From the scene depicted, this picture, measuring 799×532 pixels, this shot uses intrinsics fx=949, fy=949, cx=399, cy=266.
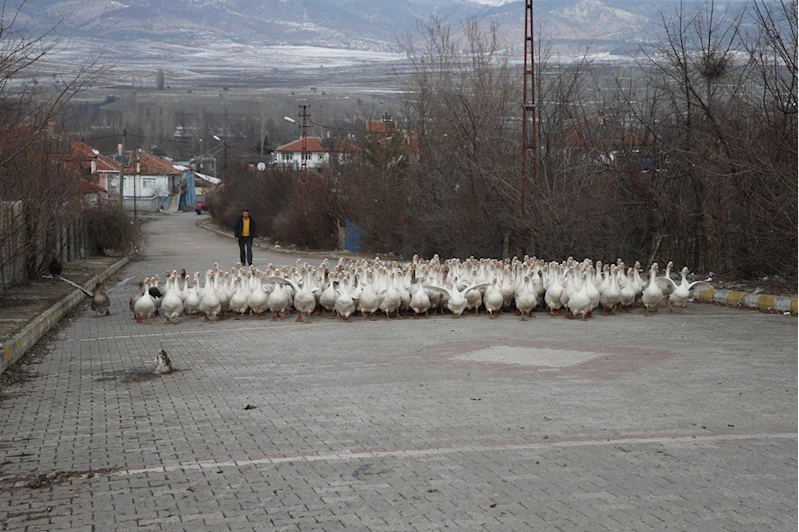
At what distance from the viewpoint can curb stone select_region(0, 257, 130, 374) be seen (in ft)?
36.7

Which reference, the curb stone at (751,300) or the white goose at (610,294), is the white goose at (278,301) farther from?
the curb stone at (751,300)

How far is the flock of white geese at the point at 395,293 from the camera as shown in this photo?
49.5ft

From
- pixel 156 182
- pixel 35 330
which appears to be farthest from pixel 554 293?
pixel 156 182

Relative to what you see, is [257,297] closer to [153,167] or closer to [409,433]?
[409,433]

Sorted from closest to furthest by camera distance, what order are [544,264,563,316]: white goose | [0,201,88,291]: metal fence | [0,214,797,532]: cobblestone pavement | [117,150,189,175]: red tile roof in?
1. [0,214,797,532]: cobblestone pavement
2. [544,264,563,316]: white goose
3. [0,201,88,291]: metal fence
4. [117,150,189,175]: red tile roof

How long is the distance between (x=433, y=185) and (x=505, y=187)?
765cm

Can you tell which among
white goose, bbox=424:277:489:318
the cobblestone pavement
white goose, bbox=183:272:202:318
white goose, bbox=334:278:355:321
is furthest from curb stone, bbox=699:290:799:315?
white goose, bbox=183:272:202:318

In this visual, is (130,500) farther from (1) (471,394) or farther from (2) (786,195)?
(2) (786,195)

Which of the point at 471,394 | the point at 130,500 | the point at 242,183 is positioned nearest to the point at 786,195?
the point at 471,394

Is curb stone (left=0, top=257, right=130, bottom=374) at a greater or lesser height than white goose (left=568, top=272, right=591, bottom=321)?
lesser

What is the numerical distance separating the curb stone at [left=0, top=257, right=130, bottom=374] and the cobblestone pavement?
1.54 ft

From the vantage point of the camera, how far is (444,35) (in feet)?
120

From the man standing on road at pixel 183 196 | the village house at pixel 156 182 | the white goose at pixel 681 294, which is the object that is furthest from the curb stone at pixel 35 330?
the man standing on road at pixel 183 196

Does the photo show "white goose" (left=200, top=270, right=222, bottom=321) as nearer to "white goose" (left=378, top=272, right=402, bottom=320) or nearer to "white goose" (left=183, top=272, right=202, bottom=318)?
"white goose" (left=183, top=272, right=202, bottom=318)
